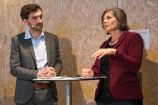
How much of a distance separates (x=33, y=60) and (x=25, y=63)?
0.28ft

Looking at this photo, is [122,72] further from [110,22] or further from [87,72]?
[110,22]

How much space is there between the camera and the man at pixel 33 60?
10.2 ft

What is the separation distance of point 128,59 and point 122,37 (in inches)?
10.2

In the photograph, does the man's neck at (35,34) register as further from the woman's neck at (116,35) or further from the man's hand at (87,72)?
the woman's neck at (116,35)

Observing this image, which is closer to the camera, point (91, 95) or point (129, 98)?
point (129, 98)

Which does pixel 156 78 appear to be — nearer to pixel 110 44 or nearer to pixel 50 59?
pixel 110 44

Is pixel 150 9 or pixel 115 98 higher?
pixel 150 9

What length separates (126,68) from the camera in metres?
2.73

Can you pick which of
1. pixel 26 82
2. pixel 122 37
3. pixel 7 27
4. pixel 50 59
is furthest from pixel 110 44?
pixel 7 27

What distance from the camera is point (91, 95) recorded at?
12.3 ft

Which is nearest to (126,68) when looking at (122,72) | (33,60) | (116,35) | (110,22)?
(122,72)

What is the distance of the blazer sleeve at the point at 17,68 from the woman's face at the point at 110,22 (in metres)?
0.76

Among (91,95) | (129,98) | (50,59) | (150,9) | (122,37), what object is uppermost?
(150,9)

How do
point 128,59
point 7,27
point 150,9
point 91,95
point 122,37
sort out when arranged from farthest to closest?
point 7,27 → point 91,95 → point 150,9 → point 122,37 → point 128,59
